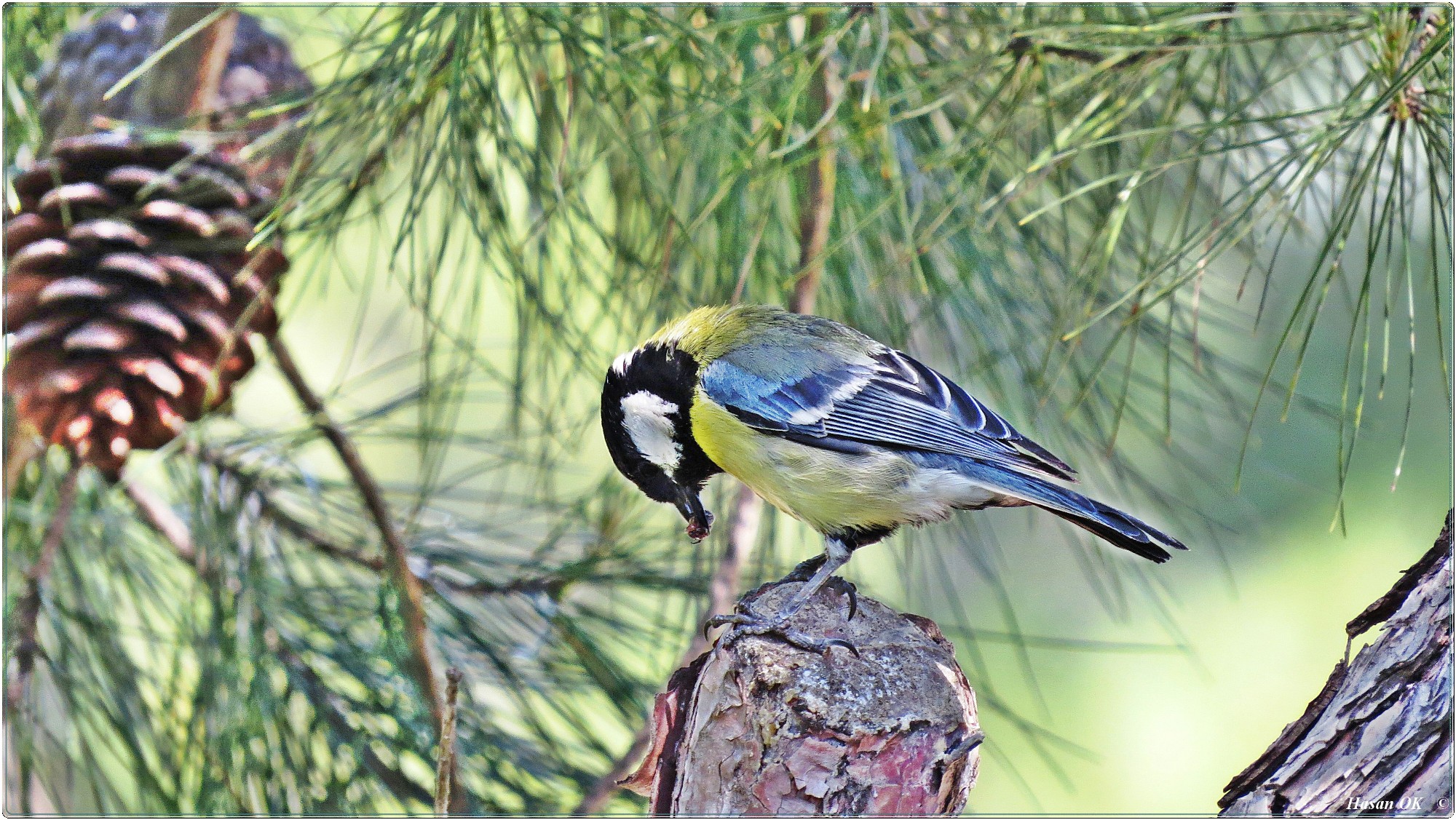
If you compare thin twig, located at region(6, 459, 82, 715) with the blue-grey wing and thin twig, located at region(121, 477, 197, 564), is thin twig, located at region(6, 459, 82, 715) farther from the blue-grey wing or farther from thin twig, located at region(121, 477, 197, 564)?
the blue-grey wing

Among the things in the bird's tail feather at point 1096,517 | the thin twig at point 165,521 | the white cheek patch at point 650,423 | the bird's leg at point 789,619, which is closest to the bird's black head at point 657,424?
the white cheek patch at point 650,423

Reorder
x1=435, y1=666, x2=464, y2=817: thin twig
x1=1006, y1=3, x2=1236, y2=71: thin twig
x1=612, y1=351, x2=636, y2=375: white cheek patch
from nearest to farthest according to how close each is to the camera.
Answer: x1=435, y1=666, x2=464, y2=817: thin twig
x1=1006, y1=3, x2=1236, y2=71: thin twig
x1=612, y1=351, x2=636, y2=375: white cheek patch

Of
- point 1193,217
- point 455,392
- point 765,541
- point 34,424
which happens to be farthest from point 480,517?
point 1193,217

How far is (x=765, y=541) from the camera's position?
113cm

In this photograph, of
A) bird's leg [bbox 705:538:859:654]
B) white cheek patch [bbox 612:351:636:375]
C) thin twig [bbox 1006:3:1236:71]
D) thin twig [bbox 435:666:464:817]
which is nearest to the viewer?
thin twig [bbox 435:666:464:817]

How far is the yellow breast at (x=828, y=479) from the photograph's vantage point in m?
0.90

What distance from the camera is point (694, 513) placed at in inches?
37.1

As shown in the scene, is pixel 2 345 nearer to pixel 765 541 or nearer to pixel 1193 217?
pixel 765 541

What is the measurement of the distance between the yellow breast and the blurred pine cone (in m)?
0.44

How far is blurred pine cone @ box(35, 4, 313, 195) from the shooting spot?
96 centimetres

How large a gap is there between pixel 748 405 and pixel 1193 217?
540mm

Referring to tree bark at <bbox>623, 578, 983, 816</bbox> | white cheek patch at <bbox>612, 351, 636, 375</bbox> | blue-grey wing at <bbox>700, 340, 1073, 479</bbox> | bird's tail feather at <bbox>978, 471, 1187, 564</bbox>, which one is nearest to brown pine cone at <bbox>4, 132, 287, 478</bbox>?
white cheek patch at <bbox>612, 351, 636, 375</bbox>

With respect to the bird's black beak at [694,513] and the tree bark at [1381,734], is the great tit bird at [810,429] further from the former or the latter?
the tree bark at [1381,734]

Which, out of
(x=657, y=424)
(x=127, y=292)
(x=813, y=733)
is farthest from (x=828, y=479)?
(x=127, y=292)
